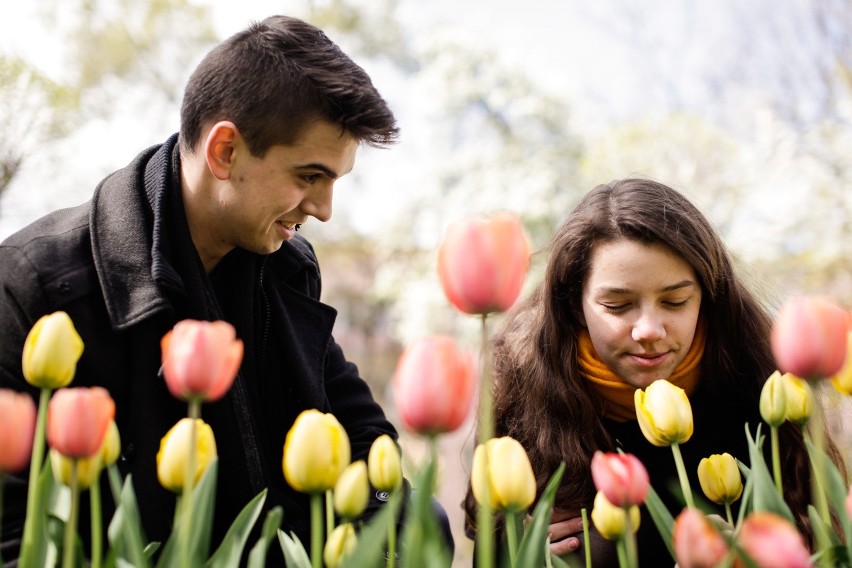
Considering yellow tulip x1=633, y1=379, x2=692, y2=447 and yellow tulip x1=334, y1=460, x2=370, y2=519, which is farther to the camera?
yellow tulip x1=633, y1=379, x2=692, y2=447

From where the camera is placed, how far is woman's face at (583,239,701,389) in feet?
5.68

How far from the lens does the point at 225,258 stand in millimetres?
1996

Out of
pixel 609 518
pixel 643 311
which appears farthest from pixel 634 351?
pixel 609 518

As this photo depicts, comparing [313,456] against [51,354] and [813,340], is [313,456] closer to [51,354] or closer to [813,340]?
[51,354]

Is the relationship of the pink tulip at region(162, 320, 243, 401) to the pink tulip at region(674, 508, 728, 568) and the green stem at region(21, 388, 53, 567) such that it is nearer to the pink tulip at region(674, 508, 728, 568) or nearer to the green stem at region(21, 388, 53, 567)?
the green stem at region(21, 388, 53, 567)

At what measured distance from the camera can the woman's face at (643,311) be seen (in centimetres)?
173

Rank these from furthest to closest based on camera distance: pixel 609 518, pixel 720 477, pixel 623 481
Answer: pixel 720 477
pixel 609 518
pixel 623 481

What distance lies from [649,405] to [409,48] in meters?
12.2

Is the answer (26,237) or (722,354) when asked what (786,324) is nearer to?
(722,354)

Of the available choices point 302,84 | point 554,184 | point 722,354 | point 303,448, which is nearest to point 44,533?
point 303,448

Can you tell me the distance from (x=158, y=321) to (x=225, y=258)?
34 cm

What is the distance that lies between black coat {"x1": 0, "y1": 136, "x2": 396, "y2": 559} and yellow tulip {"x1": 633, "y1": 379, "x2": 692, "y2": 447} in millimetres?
914

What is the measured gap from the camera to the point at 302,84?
71.9 inches

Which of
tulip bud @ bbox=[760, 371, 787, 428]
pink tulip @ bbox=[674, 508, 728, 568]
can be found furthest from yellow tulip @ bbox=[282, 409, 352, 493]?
tulip bud @ bbox=[760, 371, 787, 428]
